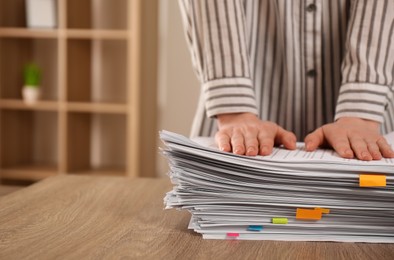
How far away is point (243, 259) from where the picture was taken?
563 millimetres

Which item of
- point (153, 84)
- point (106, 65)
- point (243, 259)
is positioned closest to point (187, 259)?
point (243, 259)

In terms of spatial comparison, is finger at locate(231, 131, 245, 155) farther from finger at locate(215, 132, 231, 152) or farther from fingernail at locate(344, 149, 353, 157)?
fingernail at locate(344, 149, 353, 157)

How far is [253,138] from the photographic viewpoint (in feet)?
2.48

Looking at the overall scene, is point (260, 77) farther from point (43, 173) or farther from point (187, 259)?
point (43, 173)

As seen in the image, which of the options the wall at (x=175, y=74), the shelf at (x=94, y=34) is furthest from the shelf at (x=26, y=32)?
the wall at (x=175, y=74)

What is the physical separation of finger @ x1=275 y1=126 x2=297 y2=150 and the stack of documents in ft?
0.46

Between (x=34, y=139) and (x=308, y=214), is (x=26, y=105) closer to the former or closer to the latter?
(x=34, y=139)

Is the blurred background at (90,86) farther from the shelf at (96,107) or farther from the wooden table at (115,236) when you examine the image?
the wooden table at (115,236)

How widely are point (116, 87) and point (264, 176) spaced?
2.73 m

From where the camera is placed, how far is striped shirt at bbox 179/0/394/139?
102 cm

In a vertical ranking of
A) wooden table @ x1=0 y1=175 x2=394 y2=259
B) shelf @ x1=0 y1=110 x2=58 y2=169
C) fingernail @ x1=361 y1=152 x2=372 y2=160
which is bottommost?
shelf @ x1=0 y1=110 x2=58 y2=169

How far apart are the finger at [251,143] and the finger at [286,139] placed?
5cm

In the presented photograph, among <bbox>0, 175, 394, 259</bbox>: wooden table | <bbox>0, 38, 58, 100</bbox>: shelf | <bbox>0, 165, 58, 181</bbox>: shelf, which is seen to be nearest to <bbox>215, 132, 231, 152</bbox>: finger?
<bbox>0, 175, 394, 259</bbox>: wooden table

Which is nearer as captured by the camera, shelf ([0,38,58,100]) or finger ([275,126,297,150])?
finger ([275,126,297,150])
